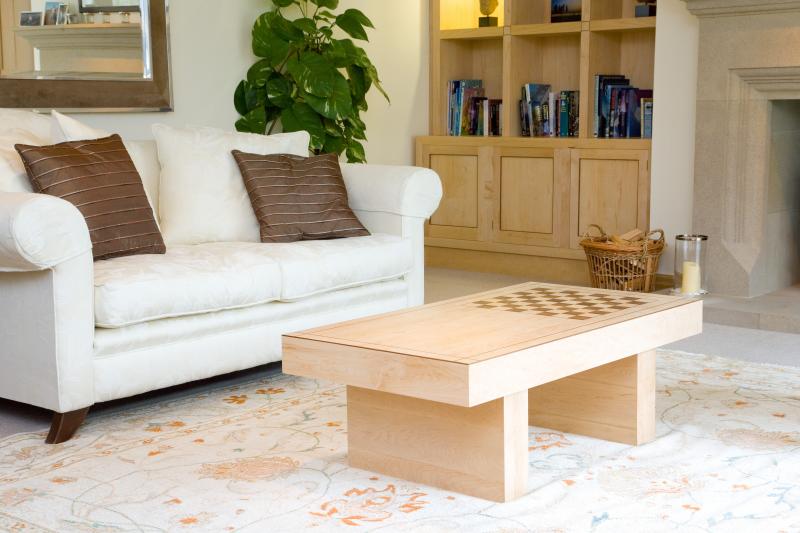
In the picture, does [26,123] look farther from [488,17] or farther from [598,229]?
[488,17]

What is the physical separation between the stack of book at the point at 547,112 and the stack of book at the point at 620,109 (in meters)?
0.15

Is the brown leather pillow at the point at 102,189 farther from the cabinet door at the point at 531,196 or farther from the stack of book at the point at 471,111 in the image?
the stack of book at the point at 471,111

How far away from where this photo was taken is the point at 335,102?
16.0 ft

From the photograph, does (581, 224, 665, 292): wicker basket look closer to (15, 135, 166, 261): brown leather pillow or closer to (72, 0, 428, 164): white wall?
(72, 0, 428, 164): white wall

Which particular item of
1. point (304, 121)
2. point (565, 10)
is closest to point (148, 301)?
point (304, 121)

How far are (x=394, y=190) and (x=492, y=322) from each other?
150 cm

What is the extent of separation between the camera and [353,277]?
3781mm

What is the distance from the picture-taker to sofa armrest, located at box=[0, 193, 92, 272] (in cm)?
276

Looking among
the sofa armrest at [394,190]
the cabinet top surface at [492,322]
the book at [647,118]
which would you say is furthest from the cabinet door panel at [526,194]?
the cabinet top surface at [492,322]

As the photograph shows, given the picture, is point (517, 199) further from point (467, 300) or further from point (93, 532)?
point (93, 532)

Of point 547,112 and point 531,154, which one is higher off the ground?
point 547,112

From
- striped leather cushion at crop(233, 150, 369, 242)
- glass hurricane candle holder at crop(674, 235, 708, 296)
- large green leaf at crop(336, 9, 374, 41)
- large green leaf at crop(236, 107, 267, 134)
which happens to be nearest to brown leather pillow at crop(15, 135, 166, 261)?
striped leather cushion at crop(233, 150, 369, 242)

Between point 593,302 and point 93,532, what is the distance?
144 cm

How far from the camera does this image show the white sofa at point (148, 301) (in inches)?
113
